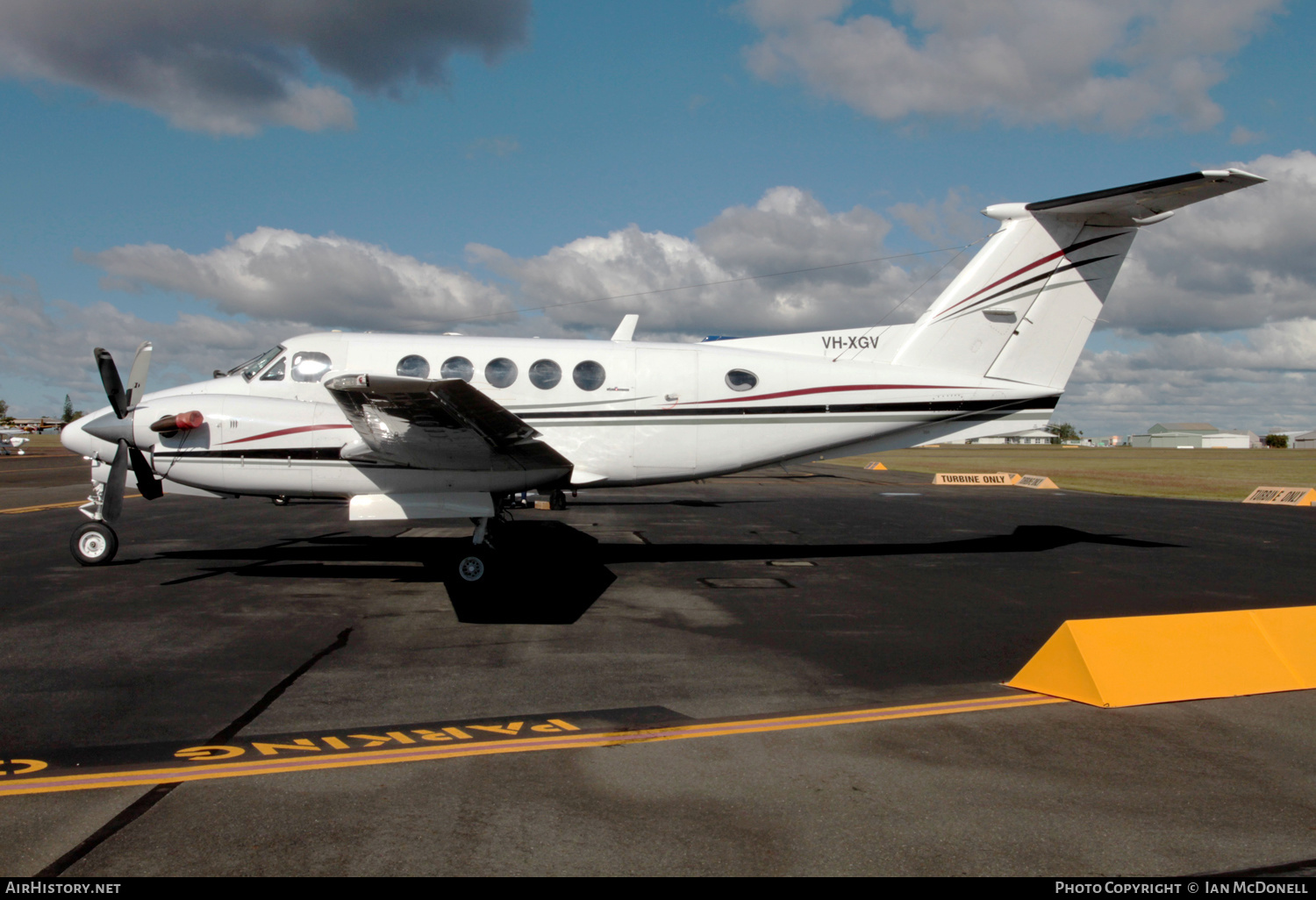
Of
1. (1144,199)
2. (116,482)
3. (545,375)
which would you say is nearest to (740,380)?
(545,375)

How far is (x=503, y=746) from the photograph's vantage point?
5.06 metres

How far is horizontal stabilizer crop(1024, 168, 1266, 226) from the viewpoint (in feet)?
33.8

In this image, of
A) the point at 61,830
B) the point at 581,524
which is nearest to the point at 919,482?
the point at 581,524

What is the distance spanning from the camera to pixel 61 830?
3.81 metres

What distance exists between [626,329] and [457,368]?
3111 mm

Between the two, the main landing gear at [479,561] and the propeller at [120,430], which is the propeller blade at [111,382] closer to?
the propeller at [120,430]

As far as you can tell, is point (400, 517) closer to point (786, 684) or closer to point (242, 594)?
point (242, 594)

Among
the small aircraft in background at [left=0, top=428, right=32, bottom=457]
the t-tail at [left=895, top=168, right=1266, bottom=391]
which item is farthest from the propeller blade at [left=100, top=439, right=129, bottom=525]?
the small aircraft in background at [left=0, top=428, right=32, bottom=457]

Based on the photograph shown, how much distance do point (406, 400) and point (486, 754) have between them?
5.13m

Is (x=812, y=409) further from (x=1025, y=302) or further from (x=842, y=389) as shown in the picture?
(x=1025, y=302)

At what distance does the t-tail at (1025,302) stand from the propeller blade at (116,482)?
11698mm

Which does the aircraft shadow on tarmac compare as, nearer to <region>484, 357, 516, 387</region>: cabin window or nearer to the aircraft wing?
the aircraft wing

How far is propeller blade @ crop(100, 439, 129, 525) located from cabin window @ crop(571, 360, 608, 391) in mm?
6355
